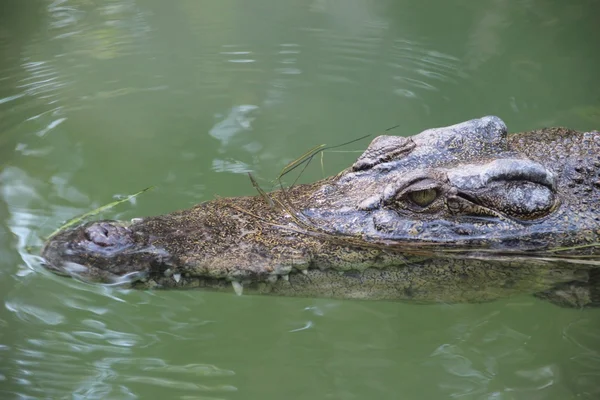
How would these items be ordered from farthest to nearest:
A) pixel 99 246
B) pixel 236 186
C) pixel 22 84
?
pixel 22 84
pixel 236 186
pixel 99 246

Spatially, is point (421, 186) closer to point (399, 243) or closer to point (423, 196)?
point (423, 196)

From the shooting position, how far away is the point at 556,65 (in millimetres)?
6238

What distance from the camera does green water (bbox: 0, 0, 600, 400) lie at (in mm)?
3303

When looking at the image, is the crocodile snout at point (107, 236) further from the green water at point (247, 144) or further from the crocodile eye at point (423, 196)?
the crocodile eye at point (423, 196)

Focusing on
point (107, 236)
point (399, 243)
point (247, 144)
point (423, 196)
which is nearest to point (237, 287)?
point (107, 236)

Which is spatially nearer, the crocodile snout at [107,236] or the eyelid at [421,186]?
the crocodile snout at [107,236]

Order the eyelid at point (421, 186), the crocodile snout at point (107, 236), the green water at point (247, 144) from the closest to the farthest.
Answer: the crocodile snout at point (107, 236), the eyelid at point (421, 186), the green water at point (247, 144)

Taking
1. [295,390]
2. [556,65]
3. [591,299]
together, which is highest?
[556,65]

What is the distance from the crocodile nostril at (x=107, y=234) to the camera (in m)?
2.99

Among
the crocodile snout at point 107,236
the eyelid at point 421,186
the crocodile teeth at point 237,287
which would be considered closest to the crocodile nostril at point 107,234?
the crocodile snout at point 107,236

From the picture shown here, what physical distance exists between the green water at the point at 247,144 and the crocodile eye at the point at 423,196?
34.0 inches

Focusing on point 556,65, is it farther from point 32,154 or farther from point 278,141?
point 32,154

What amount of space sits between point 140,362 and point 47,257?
0.83 metres

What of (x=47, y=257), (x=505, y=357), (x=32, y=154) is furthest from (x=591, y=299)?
(x=32, y=154)
